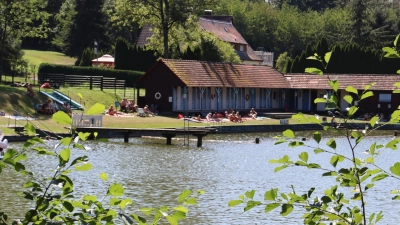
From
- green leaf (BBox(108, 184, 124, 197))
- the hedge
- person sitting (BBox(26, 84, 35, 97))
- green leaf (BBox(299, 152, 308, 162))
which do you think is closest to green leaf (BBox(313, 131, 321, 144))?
green leaf (BBox(299, 152, 308, 162))

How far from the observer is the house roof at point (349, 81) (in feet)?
178

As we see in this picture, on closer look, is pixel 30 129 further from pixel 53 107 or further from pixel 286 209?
pixel 53 107

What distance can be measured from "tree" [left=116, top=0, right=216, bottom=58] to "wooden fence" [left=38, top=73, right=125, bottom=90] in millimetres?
4066

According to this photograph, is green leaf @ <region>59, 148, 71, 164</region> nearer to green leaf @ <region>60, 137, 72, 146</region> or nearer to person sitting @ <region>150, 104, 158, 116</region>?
green leaf @ <region>60, 137, 72, 146</region>

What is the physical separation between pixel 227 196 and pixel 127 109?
87.1 ft

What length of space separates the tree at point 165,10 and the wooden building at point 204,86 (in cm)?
457

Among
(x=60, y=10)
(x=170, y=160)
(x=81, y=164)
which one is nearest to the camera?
(x=81, y=164)

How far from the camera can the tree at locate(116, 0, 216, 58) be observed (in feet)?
182

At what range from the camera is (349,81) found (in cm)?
5619

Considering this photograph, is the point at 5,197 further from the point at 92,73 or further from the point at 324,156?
the point at 92,73

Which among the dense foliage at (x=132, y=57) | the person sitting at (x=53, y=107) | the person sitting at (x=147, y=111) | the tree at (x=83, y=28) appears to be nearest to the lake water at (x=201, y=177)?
the person sitting at (x=53, y=107)

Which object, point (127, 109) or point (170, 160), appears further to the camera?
point (127, 109)

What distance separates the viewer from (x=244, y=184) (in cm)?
2459

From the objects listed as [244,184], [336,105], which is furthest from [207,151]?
[336,105]
